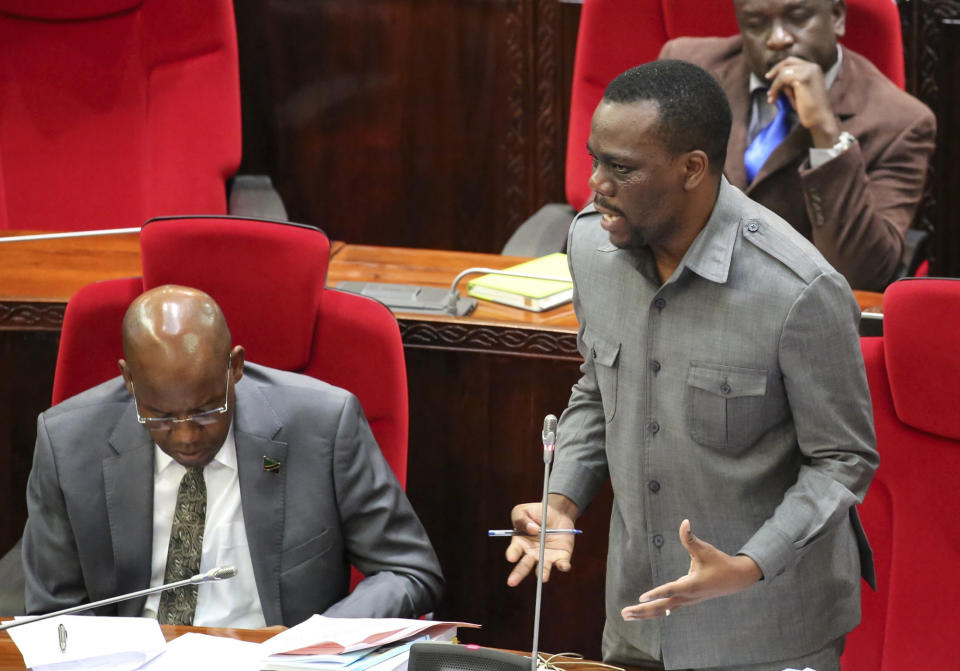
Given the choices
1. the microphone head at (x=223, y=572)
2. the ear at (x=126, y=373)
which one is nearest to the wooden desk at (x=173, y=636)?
the microphone head at (x=223, y=572)

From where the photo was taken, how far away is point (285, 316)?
1.83 meters

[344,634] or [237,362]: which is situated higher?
[237,362]

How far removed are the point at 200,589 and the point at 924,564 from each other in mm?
927

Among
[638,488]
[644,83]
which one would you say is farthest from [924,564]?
[644,83]

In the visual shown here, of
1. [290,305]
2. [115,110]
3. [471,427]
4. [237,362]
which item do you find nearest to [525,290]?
[471,427]

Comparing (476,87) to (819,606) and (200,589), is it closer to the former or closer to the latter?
(200,589)

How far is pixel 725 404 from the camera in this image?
53.4 inches

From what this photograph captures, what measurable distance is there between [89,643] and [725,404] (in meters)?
0.72

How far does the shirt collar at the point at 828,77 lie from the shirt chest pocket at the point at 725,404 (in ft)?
3.78

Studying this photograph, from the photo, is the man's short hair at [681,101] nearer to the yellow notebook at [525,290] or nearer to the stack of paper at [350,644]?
the stack of paper at [350,644]

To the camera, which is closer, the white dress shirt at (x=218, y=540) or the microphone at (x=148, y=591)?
the microphone at (x=148, y=591)

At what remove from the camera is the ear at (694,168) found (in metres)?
1.31

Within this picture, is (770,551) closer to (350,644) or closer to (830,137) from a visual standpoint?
(350,644)

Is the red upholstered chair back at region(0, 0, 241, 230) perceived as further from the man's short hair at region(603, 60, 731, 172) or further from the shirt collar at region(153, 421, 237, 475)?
the man's short hair at region(603, 60, 731, 172)
